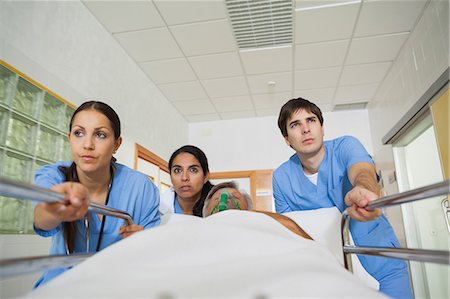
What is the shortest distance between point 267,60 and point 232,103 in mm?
1108

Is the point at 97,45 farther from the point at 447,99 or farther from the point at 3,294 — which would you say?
the point at 447,99

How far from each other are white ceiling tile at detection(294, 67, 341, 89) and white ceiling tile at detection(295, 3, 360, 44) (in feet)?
1.99

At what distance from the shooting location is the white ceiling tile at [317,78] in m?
3.54

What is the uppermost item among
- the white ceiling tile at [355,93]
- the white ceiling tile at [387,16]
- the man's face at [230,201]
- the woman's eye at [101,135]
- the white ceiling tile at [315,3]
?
the white ceiling tile at [315,3]

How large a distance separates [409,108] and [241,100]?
1.91 m

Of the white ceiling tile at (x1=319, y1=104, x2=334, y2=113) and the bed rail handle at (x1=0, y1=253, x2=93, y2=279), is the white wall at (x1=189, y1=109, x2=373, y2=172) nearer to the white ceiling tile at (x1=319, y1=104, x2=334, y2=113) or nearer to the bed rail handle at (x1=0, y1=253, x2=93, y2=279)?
the white ceiling tile at (x1=319, y1=104, x2=334, y2=113)

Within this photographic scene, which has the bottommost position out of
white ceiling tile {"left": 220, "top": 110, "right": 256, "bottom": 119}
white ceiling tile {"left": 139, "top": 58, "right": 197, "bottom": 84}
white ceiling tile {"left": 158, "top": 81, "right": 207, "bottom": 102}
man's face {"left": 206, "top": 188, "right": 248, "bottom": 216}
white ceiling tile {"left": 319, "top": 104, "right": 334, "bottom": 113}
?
man's face {"left": 206, "top": 188, "right": 248, "bottom": 216}

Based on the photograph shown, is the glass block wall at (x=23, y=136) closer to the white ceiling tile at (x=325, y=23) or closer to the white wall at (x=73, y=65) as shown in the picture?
the white wall at (x=73, y=65)

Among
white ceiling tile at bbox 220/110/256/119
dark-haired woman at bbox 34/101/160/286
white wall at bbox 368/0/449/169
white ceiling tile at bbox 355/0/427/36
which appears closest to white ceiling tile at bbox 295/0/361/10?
white ceiling tile at bbox 355/0/427/36

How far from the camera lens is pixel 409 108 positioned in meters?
3.07

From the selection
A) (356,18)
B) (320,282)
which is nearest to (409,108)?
(356,18)

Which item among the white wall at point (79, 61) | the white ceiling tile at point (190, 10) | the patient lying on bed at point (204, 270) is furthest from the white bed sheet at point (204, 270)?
the white ceiling tile at point (190, 10)

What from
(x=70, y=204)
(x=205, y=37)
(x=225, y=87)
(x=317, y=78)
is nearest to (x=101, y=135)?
(x=70, y=204)

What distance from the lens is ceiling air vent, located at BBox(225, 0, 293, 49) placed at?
2.52 metres
